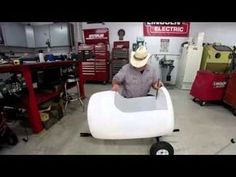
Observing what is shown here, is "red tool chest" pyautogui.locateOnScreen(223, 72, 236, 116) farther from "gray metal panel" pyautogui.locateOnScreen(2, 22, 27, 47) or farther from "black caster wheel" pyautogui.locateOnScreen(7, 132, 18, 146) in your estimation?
"gray metal panel" pyautogui.locateOnScreen(2, 22, 27, 47)

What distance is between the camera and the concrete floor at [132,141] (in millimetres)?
1926

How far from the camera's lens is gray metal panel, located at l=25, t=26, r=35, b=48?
592cm

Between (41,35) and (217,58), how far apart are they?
626 centimetres

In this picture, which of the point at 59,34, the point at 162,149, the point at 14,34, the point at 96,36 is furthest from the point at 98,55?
the point at 162,149

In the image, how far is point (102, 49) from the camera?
5.43 m

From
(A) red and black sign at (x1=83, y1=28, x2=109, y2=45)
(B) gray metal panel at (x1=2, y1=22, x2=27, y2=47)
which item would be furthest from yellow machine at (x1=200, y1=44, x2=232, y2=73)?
(B) gray metal panel at (x1=2, y1=22, x2=27, y2=47)

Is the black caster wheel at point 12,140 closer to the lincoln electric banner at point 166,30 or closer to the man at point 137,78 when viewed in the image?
the man at point 137,78

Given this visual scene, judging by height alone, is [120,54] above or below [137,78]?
above

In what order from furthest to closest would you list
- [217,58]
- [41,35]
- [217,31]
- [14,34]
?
[41,35], [14,34], [217,31], [217,58]

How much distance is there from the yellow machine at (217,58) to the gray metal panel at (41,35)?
5.70 meters

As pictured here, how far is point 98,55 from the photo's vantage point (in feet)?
18.1

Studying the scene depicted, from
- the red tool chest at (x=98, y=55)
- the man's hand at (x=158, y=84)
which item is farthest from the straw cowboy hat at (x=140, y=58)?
the red tool chest at (x=98, y=55)

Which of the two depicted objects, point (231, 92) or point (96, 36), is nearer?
point (231, 92)

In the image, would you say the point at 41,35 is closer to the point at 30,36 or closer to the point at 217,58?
the point at 30,36
